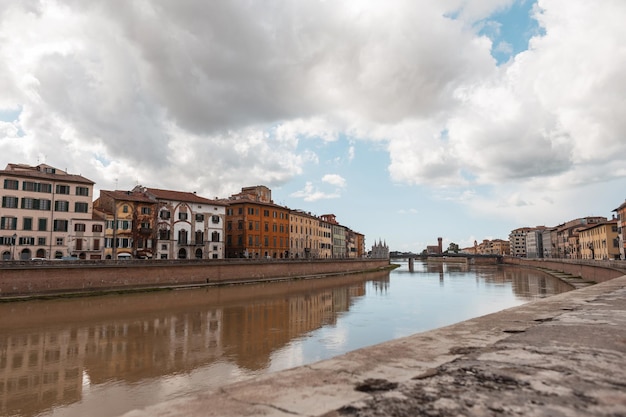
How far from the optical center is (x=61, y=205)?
4819cm

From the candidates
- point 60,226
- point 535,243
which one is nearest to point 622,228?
point 60,226

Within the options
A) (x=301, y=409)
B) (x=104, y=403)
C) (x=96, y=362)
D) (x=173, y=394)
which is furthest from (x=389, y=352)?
(x=96, y=362)

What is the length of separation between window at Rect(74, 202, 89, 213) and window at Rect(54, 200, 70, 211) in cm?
89

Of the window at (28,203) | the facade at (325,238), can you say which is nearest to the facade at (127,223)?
the window at (28,203)

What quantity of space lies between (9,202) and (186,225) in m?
23.4

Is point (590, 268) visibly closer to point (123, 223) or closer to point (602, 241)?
point (602, 241)

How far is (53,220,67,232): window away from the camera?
155 feet

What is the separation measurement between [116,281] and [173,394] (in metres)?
33.2

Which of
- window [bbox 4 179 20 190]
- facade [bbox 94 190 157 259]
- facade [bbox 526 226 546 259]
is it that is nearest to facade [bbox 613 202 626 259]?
facade [bbox 94 190 157 259]

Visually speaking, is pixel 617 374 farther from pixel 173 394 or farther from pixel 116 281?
pixel 116 281

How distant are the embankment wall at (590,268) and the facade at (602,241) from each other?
924 cm

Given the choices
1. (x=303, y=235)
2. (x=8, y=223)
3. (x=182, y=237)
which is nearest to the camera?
(x=8, y=223)

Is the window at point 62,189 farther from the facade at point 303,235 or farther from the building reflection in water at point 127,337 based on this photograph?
the facade at point 303,235

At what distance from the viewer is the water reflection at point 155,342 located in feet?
41.5
